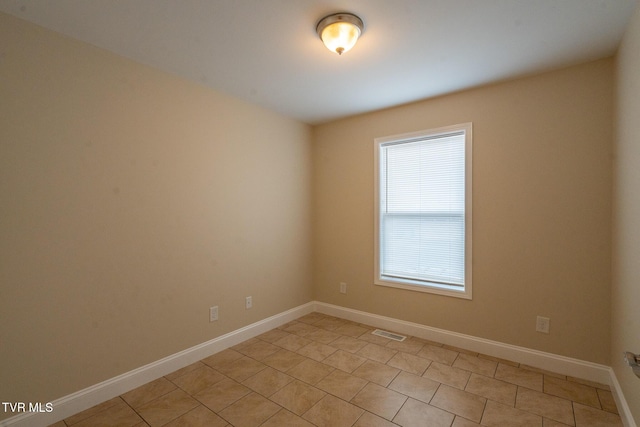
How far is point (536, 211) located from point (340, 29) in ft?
7.15

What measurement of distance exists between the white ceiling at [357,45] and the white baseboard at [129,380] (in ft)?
7.93

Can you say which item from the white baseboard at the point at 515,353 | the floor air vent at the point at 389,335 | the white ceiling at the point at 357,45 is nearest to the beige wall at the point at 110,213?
the white ceiling at the point at 357,45

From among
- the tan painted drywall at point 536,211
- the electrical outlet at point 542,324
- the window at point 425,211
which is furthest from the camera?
the window at point 425,211

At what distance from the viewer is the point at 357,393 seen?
7.22 feet

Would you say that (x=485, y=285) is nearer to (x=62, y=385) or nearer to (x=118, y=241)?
(x=118, y=241)

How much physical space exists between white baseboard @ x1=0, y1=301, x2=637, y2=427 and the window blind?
0.55m

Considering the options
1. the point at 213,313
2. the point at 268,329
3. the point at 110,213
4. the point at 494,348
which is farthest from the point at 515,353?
the point at 110,213

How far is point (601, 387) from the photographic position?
2.24m

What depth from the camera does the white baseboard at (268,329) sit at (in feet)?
6.25

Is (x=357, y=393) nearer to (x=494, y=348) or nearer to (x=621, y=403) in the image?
A: (x=494, y=348)

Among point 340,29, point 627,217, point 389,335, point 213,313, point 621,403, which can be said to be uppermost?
point 340,29

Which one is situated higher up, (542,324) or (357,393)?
(542,324)

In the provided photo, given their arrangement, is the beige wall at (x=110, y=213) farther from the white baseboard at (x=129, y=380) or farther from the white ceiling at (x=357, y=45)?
the white ceiling at (x=357, y=45)

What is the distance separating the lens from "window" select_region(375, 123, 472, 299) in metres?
2.96
